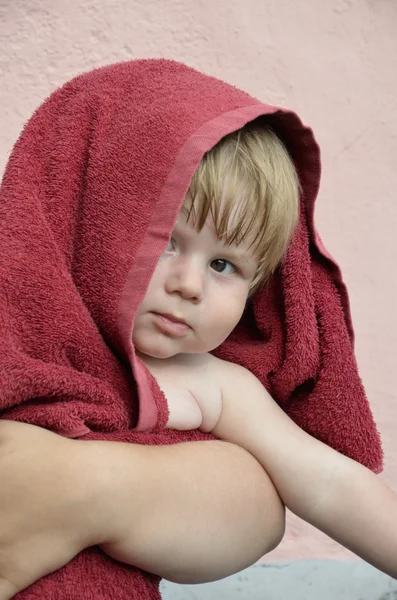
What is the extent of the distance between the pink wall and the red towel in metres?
0.42

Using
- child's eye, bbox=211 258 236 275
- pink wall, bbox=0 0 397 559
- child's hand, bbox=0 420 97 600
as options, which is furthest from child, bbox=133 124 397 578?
pink wall, bbox=0 0 397 559

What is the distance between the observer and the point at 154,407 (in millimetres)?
713

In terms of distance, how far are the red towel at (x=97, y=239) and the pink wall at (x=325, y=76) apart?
1.38 feet

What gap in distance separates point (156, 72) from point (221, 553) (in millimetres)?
501

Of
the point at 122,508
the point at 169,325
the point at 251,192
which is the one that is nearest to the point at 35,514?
the point at 122,508

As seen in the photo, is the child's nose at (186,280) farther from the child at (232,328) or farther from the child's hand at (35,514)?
the child's hand at (35,514)

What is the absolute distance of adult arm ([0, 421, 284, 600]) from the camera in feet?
1.93

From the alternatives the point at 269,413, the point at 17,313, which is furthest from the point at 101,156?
the point at 269,413

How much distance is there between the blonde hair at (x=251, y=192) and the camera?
2.31 ft

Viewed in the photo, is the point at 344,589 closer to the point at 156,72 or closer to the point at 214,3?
the point at 156,72

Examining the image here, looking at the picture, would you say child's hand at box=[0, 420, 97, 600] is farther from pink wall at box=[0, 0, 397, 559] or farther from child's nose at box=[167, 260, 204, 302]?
pink wall at box=[0, 0, 397, 559]

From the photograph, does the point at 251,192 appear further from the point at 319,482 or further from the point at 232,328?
the point at 319,482

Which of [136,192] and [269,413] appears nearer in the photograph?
[136,192]

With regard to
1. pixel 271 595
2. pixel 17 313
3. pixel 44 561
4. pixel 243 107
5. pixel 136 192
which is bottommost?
pixel 271 595
